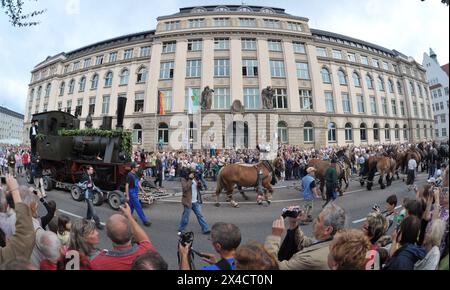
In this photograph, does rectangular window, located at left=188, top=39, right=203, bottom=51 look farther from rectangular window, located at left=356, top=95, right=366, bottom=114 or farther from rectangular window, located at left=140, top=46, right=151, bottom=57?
rectangular window, located at left=356, top=95, right=366, bottom=114

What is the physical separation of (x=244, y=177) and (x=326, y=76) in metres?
1.03

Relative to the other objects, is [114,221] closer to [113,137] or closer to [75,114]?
[113,137]

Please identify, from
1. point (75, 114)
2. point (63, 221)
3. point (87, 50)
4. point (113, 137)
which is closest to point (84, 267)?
point (63, 221)

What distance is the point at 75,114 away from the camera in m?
1.83

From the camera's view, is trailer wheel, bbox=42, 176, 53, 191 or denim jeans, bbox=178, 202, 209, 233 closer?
denim jeans, bbox=178, 202, 209, 233

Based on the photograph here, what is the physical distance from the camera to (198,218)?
1567 millimetres

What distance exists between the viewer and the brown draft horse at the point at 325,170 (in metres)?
1.66

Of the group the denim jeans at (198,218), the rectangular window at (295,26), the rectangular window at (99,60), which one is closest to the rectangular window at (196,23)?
the rectangular window at (295,26)

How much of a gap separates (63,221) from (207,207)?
1.04 metres

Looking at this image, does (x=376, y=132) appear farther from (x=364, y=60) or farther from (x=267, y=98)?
(x=267, y=98)

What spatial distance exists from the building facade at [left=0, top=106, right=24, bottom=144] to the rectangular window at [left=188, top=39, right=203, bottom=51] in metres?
1.34

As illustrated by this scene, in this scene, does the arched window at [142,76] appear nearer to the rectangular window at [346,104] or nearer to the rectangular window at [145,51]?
the rectangular window at [145,51]

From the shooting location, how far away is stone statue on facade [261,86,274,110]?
1.84m

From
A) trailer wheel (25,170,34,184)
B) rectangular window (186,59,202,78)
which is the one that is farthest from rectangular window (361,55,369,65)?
trailer wheel (25,170,34,184)
